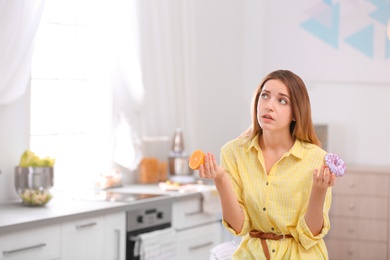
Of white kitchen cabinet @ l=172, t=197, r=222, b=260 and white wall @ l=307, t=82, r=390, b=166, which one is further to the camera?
white wall @ l=307, t=82, r=390, b=166

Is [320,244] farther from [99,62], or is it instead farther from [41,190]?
[99,62]

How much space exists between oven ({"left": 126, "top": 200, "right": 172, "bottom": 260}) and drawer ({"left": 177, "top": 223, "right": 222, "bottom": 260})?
0.56ft

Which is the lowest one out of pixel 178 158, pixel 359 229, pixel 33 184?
pixel 359 229

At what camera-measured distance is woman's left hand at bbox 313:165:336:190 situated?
2.36 m

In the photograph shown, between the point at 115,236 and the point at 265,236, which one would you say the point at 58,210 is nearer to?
the point at 115,236

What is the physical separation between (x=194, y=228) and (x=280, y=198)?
2.41 m

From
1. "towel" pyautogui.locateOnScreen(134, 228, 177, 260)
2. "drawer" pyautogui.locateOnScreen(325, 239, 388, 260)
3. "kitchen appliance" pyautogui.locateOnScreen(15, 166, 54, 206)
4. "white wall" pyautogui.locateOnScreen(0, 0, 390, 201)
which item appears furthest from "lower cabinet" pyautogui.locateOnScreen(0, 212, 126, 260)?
"drawer" pyautogui.locateOnScreen(325, 239, 388, 260)

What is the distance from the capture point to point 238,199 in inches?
104

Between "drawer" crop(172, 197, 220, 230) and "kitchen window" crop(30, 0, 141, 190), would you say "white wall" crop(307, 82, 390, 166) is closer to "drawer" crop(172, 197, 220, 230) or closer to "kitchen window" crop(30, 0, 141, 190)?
"drawer" crop(172, 197, 220, 230)

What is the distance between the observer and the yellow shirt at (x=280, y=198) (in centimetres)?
258

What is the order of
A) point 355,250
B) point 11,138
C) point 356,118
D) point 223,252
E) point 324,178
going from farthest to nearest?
1. point 356,118
2. point 355,250
3. point 11,138
4. point 223,252
5. point 324,178

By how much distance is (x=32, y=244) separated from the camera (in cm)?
370

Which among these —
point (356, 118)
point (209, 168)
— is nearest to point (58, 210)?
point (209, 168)

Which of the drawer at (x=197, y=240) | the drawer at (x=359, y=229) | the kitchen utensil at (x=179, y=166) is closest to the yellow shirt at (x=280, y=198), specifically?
the drawer at (x=197, y=240)
